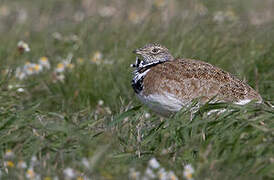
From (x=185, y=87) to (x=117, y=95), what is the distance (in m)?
1.38

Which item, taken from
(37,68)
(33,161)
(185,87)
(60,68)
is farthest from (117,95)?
(33,161)

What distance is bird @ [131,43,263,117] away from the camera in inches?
209

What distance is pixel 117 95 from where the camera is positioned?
21.7 ft

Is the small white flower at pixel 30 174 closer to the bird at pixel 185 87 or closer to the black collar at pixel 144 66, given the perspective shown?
the bird at pixel 185 87

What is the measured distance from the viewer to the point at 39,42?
27.8ft

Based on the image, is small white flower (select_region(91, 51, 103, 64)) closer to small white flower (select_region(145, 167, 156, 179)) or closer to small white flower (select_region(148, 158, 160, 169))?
small white flower (select_region(148, 158, 160, 169))

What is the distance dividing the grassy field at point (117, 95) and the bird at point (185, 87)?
0.20m

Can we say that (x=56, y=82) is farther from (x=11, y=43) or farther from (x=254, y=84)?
(x=254, y=84)

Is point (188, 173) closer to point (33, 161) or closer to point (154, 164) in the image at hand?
point (154, 164)

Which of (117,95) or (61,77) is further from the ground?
(61,77)

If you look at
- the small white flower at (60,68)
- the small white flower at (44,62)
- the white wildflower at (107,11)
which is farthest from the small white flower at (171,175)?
the white wildflower at (107,11)

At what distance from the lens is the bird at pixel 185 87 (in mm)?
5312

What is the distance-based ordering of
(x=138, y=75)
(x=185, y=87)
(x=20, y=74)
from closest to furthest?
(x=185, y=87)
(x=138, y=75)
(x=20, y=74)

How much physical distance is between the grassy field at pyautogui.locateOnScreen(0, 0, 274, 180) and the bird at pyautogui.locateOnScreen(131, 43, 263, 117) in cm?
20
